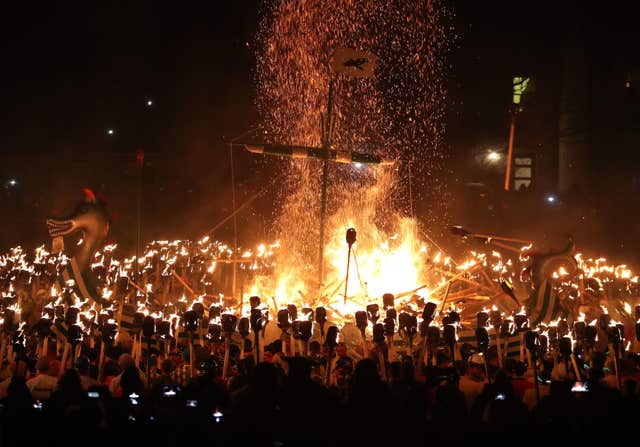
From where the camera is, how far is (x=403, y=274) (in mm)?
17156

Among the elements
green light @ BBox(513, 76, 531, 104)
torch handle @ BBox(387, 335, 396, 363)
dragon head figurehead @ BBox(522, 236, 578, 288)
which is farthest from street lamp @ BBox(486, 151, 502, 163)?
torch handle @ BBox(387, 335, 396, 363)

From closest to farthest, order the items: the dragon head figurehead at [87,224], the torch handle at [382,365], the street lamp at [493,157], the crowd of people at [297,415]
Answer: the crowd of people at [297,415] → the torch handle at [382,365] → the dragon head figurehead at [87,224] → the street lamp at [493,157]

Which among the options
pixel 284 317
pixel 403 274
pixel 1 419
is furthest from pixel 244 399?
pixel 403 274

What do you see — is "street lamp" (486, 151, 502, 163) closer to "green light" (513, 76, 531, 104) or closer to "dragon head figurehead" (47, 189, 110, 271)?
"green light" (513, 76, 531, 104)

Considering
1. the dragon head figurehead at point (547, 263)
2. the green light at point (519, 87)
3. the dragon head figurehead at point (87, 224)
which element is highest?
the green light at point (519, 87)

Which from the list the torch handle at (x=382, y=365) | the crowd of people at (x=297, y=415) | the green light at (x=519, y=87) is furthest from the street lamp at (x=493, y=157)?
the crowd of people at (x=297, y=415)

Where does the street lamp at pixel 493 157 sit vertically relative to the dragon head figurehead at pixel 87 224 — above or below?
above

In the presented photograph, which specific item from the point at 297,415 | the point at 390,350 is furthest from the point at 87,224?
the point at 297,415

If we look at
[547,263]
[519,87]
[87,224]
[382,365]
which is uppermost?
[519,87]

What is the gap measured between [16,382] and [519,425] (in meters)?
4.33

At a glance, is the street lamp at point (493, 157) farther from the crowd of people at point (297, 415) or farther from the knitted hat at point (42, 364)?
the knitted hat at point (42, 364)

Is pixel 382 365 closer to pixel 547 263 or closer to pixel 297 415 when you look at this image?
pixel 297 415

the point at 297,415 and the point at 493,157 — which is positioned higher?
the point at 493,157

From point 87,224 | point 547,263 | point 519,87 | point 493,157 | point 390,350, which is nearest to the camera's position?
point 390,350
